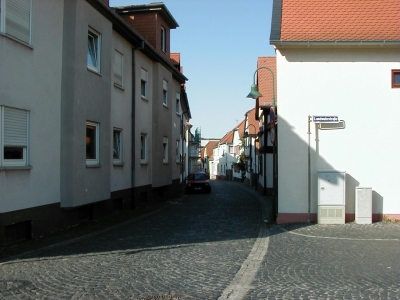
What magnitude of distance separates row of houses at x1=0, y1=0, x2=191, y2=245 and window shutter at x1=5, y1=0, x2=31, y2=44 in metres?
0.02

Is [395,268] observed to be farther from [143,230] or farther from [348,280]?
[143,230]

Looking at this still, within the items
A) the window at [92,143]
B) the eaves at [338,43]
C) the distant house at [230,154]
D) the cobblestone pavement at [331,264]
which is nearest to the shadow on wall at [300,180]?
the cobblestone pavement at [331,264]

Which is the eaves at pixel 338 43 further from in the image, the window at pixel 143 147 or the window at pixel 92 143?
the window at pixel 143 147

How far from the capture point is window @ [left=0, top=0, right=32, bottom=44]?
10359mm

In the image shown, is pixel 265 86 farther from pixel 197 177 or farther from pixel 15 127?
pixel 15 127

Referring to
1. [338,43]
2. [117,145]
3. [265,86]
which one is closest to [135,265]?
[338,43]

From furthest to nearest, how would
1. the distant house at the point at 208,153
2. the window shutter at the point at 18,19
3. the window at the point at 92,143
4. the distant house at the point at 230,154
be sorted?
1. the distant house at the point at 208,153
2. the distant house at the point at 230,154
3. the window at the point at 92,143
4. the window shutter at the point at 18,19

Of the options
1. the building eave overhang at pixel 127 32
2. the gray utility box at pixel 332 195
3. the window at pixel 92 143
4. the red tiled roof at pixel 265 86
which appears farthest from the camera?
the red tiled roof at pixel 265 86

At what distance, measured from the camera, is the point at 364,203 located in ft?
44.8

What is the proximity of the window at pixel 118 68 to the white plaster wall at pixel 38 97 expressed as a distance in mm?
4826

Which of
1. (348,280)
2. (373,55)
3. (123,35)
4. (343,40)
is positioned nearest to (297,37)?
(343,40)

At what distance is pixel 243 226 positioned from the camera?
14.3 metres

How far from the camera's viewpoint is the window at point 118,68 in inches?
699

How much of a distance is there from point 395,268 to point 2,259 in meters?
6.99
